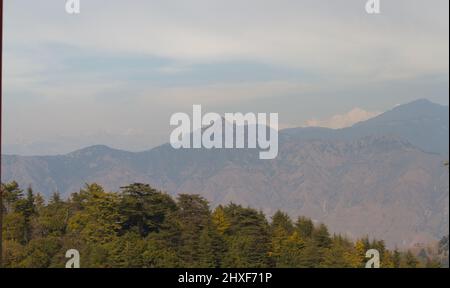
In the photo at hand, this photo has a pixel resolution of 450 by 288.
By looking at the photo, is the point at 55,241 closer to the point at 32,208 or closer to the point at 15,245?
the point at 15,245

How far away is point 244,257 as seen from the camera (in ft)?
161

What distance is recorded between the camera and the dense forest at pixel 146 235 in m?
49.3

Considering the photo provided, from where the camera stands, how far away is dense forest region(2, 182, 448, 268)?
162ft

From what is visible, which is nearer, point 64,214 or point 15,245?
point 15,245

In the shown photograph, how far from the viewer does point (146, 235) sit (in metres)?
52.8

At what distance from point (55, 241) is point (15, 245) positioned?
115 inches

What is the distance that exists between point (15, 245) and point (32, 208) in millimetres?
6639

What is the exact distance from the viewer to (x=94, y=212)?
54312 millimetres

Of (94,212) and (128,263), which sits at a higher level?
(94,212)
